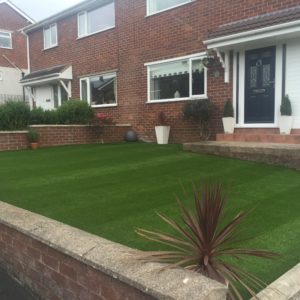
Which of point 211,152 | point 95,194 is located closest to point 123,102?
point 211,152

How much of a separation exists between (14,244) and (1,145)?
7.70 m

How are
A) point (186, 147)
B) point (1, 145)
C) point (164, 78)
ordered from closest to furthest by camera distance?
point (186, 147)
point (1, 145)
point (164, 78)

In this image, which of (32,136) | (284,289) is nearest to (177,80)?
(32,136)

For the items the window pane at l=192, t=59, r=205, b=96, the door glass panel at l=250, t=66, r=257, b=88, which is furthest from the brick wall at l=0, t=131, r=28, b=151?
the door glass panel at l=250, t=66, r=257, b=88

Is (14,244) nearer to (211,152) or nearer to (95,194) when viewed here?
(95,194)

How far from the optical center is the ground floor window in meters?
10.9

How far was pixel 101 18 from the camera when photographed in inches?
571

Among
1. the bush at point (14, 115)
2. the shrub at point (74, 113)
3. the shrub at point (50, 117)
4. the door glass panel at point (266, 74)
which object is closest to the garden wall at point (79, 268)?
the door glass panel at point (266, 74)

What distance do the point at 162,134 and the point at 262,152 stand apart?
4507mm

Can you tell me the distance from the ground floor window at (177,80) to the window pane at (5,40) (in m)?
17.7

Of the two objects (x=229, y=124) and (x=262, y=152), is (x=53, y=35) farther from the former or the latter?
(x=262, y=152)

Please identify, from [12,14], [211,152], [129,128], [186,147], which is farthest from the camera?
[12,14]

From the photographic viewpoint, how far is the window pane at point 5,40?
25.9 m

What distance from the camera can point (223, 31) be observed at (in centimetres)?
928
